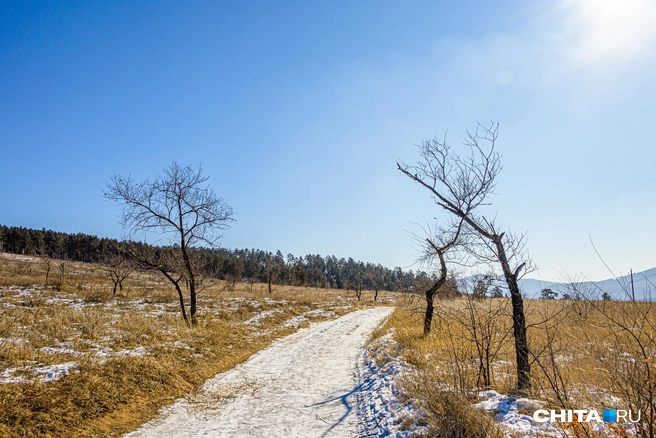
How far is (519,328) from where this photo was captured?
5.45 m

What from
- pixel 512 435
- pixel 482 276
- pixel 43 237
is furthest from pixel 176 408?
pixel 43 237

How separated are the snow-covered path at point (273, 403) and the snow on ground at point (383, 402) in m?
0.24

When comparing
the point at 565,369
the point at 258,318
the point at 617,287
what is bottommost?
the point at 258,318

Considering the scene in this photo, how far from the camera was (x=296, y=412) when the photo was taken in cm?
621

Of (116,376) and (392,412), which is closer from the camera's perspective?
(392,412)

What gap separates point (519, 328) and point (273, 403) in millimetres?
5221

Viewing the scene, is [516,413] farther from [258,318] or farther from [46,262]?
[46,262]

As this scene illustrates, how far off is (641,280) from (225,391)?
26.6 ft

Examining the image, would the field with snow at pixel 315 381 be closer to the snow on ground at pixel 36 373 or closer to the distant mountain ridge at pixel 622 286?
the snow on ground at pixel 36 373

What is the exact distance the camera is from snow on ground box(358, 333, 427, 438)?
5152 millimetres

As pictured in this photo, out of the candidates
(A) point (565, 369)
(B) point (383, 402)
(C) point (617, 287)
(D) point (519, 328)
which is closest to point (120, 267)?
(B) point (383, 402)

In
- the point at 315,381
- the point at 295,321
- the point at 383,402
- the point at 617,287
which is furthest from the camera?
the point at 295,321

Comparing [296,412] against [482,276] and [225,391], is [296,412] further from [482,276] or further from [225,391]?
[482,276]

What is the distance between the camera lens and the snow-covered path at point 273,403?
5.38m
